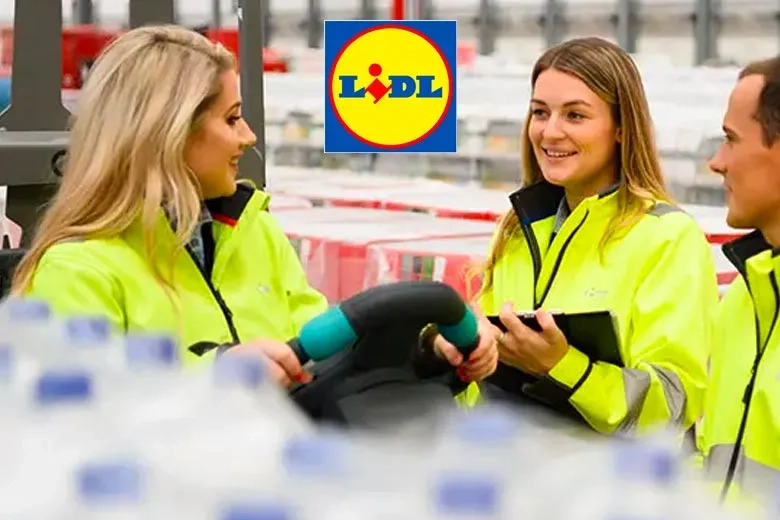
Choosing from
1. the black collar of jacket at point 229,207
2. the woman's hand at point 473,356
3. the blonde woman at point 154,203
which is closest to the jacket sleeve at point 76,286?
the blonde woman at point 154,203

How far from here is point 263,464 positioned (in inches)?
28.3

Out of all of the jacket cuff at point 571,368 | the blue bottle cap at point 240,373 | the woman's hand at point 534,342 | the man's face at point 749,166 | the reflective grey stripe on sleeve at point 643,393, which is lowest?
the reflective grey stripe on sleeve at point 643,393

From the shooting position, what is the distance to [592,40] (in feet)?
8.29

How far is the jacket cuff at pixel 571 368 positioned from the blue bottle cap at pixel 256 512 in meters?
1.62

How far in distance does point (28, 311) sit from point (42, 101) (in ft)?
6.39

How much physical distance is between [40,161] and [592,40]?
47.1 inches

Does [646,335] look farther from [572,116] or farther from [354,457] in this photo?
[354,457]

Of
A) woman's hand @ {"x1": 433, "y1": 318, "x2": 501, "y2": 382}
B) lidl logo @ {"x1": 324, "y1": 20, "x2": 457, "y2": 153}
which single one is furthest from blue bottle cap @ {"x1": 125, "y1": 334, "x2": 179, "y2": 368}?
lidl logo @ {"x1": 324, "y1": 20, "x2": 457, "y2": 153}

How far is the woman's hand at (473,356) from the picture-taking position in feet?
4.24

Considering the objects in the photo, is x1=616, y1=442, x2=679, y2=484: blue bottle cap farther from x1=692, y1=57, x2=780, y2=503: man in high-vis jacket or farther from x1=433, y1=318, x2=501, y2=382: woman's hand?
x1=692, y1=57, x2=780, y2=503: man in high-vis jacket

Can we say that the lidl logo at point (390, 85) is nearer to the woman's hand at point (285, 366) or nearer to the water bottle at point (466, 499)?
the woman's hand at point (285, 366)

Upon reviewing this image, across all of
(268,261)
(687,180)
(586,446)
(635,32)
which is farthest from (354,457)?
(635,32)

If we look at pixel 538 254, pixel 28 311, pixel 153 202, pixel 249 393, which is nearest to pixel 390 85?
pixel 538 254

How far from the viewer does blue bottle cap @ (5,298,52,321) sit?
108 cm
